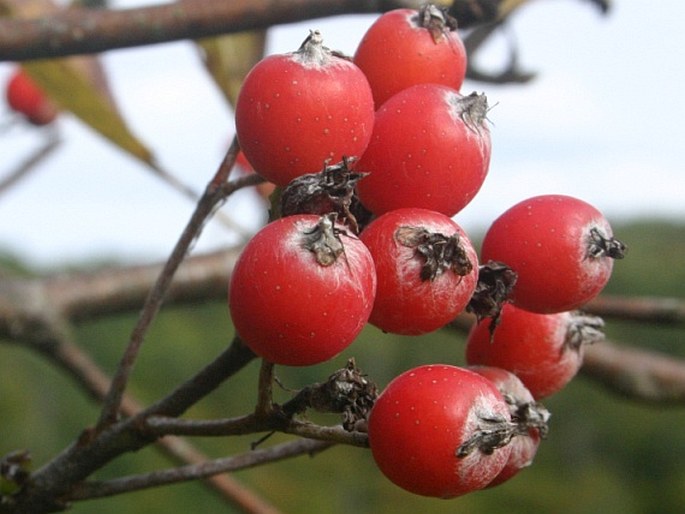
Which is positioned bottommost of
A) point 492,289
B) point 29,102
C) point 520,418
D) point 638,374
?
point 638,374

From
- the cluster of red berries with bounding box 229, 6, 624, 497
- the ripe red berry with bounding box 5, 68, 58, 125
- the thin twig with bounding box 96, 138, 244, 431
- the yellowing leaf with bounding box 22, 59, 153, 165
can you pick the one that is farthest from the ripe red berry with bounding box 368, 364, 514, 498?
the ripe red berry with bounding box 5, 68, 58, 125

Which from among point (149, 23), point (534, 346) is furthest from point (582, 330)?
point (149, 23)

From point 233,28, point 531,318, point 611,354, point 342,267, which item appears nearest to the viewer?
point 342,267

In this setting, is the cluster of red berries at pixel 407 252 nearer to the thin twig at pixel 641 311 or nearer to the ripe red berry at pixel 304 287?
the ripe red berry at pixel 304 287

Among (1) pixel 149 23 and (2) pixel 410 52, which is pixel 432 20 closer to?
(2) pixel 410 52

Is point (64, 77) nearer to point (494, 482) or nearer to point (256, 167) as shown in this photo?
point (256, 167)

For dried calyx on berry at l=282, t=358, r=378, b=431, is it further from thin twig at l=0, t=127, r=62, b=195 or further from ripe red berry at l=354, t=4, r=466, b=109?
thin twig at l=0, t=127, r=62, b=195

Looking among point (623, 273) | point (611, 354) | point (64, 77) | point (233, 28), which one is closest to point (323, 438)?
point (233, 28)
